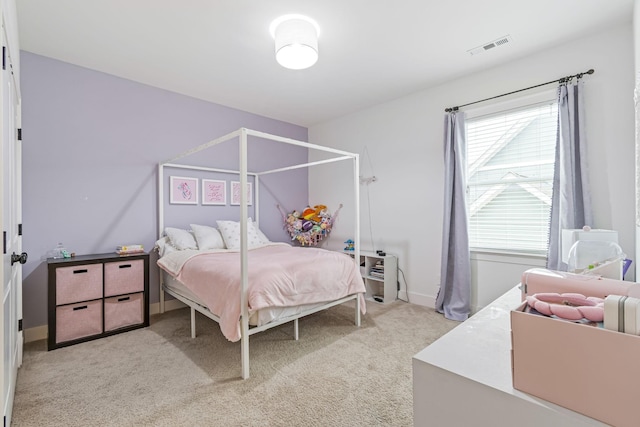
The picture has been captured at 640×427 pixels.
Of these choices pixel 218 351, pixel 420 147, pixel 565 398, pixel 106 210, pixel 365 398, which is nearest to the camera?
pixel 565 398

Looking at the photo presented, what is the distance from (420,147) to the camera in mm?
3512

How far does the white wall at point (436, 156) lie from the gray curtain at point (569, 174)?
0.10 metres

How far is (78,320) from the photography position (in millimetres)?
2547

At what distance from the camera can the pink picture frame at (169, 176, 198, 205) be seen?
3.49m

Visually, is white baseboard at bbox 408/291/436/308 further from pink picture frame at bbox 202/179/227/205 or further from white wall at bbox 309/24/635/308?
pink picture frame at bbox 202/179/227/205

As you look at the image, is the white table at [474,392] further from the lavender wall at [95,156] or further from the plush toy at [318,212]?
the plush toy at [318,212]

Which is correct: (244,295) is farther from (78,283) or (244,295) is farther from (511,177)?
(511,177)

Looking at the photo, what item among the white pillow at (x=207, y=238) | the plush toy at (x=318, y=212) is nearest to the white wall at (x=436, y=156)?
the plush toy at (x=318, y=212)

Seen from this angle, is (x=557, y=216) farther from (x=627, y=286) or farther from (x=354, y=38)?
(x=354, y=38)

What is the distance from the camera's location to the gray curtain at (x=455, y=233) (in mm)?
3053

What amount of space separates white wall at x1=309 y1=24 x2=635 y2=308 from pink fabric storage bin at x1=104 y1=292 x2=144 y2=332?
260 centimetres

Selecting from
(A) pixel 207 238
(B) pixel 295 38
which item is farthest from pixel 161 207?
(B) pixel 295 38

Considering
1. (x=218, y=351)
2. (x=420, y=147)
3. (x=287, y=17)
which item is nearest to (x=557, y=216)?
(x=420, y=147)

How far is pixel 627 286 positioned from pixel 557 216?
6.03 feet
